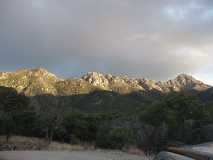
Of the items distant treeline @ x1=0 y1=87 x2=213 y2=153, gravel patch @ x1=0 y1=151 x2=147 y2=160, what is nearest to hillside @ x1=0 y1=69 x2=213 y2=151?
distant treeline @ x1=0 y1=87 x2=213 y2=153

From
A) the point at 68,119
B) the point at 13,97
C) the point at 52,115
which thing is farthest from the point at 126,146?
the point at 13,97

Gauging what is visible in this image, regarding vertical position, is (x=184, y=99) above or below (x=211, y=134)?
above

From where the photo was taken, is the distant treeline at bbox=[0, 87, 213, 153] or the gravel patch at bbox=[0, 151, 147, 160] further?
the distant treeline at bbox=[0, 87, 213, 153]

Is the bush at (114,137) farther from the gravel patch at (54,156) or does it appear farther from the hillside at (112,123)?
the gravel patch at (54,156)

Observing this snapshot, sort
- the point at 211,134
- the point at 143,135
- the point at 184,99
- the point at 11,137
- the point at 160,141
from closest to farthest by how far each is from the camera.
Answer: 1. the point at 211,134
2. the point at 160,141
3. the point at 143,135
4. the point at 184,99
5. the point at 11,137

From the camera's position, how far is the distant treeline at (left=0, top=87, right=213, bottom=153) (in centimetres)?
5469

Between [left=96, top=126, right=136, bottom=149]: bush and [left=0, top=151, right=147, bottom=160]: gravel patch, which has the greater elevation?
[left=96, top=126, right=136, bottom=149]: bush

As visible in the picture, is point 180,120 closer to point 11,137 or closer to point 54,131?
point 54,131

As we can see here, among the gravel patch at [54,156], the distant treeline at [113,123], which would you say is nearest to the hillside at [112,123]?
the distant treeline at [113,123]

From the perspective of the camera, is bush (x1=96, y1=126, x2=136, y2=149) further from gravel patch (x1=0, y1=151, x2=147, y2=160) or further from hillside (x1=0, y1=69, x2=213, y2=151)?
gravel patch (x1=0, y1=151, x2=147, y2=160)

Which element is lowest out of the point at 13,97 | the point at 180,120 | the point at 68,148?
the point at 68,148

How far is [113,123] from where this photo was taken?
71750 millimetres

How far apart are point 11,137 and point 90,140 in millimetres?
13414

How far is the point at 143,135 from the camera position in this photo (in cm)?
5403
